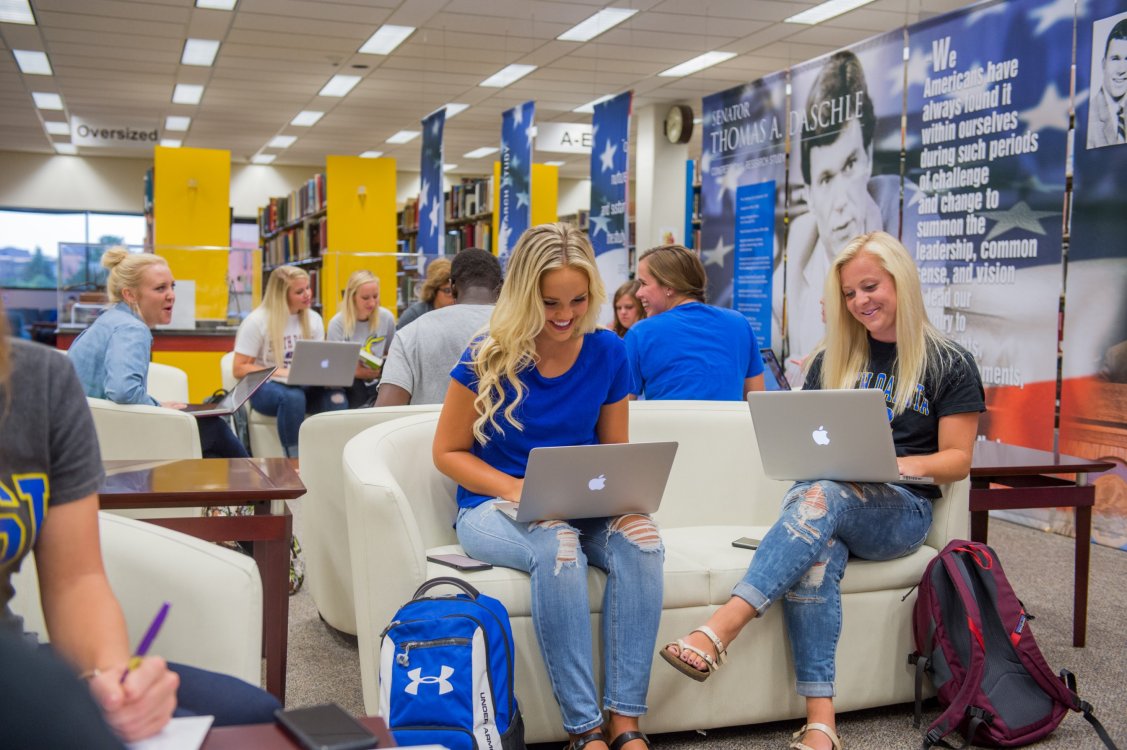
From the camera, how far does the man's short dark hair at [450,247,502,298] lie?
3.80 metres

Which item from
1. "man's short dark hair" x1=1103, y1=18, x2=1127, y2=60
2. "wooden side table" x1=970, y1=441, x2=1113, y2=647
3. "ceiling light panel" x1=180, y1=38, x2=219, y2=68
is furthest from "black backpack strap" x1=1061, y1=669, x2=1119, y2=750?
"ceiling light panel" x1=180, y1=38, x2=219, y2=68

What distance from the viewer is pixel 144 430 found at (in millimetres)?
3373

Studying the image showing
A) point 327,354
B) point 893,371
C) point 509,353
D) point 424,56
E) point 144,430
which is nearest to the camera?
point 509,353

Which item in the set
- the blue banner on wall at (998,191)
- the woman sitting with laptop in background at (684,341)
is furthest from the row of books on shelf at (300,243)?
the woman sitting with laptop in background at (684,341)

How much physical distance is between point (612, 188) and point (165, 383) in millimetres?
4334

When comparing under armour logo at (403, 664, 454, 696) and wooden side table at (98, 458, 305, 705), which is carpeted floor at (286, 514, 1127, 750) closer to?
wooden side table at (98, 458, 305, 705)

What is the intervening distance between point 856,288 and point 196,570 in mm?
1897

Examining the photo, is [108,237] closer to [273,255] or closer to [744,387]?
[273,255]

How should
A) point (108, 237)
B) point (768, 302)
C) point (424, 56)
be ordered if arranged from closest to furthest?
point (768, 302)
point (424, 56)
point (108, 237)

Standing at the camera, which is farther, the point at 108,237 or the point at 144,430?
the point at 108,237

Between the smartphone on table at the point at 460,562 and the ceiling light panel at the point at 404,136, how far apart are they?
484 inches

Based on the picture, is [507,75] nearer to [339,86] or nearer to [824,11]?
[339,86]

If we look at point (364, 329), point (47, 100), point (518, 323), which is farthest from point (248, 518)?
point (47, 100)

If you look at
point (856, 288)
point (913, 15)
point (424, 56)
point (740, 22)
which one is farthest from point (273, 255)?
point (856, 288)
